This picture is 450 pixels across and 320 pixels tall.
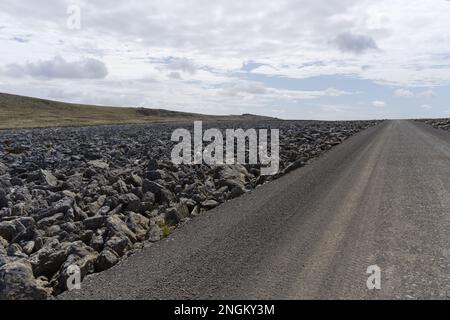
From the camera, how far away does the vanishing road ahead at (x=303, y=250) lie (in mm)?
5684

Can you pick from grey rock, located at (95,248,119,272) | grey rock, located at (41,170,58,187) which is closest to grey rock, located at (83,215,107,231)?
grey rock, located at (95,248,119,272)

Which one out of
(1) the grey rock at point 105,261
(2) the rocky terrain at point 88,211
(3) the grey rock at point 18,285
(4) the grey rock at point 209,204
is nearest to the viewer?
(3) the grey rock at point 18,285

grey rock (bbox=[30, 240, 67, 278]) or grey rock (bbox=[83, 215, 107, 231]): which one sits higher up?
grey rock (bbox=[83, 215, 107, 231])

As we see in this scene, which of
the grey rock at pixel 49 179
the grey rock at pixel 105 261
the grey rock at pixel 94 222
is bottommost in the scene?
the grey rock at pixel 105 261

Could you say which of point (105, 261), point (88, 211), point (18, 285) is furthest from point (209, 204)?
point (18, 285)

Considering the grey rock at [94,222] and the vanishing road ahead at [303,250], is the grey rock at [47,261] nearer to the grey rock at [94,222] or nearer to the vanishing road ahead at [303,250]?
the vanishing road ahead at [303,250]

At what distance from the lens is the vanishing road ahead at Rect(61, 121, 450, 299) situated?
568cm

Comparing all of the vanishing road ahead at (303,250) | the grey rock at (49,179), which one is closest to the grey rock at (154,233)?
the vanishing road ahead at (303,250)

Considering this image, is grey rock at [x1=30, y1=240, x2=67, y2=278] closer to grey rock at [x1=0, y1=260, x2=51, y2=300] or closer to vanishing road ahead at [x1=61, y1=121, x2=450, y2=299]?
vanishing road ahead at [x1=61, y1=121, x2=450, y2=299]

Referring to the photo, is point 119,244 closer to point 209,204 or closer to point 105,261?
point 105,261

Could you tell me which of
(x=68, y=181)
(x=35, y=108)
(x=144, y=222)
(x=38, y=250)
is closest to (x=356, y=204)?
(x=144, y=222)

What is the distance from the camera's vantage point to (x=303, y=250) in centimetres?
702
